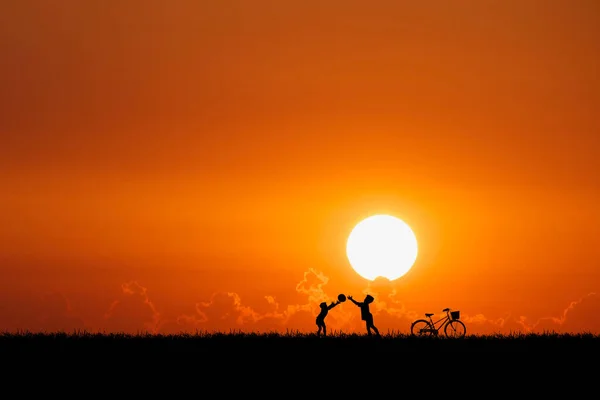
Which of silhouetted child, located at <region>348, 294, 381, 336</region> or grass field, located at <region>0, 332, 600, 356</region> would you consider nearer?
grass field, located at <region>0, 332, 600, 356</region>

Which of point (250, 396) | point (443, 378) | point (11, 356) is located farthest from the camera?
point (11, 356)

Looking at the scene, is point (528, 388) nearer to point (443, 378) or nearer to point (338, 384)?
point (443, 378)

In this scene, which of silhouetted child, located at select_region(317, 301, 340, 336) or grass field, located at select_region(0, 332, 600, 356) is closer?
grass field, located at select_region(0, 332, 600, 356)

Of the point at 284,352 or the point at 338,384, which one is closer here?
the point at 338,384

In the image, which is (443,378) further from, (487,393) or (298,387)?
(298,387)

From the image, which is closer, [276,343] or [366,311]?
[276,343]

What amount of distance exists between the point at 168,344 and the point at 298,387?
6.67m

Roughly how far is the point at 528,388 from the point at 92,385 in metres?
12.5

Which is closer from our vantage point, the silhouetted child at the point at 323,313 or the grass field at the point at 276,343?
the grass field at the point at 276,343

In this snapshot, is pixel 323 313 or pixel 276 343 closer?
pixel 276 343

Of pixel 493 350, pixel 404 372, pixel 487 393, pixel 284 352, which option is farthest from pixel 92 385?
pixel 493 350

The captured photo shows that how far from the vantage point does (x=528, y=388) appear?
932 inches

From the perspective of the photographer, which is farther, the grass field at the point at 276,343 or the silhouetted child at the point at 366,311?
the silhouetted child at the point at 366,311

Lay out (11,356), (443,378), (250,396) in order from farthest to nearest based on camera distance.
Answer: (11,356) → (443,378) → (250,396)
